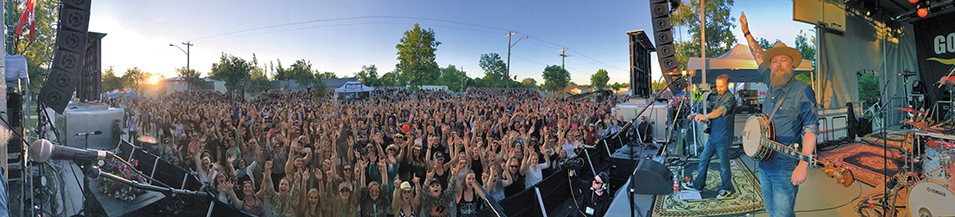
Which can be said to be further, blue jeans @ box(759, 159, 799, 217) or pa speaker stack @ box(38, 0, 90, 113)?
pa speaker stack @ box(38, 0, 90, 113)

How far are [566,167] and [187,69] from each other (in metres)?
33.9

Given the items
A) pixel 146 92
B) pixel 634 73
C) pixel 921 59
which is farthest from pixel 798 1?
pixel 146 92

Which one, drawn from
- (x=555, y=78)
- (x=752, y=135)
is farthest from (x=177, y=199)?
(x=555, y=78)

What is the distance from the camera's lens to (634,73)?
8.16 m

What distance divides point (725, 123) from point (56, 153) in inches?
222

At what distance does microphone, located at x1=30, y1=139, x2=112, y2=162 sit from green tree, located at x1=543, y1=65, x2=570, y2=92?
47755mm

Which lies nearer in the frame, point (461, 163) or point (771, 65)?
point (771, 65)

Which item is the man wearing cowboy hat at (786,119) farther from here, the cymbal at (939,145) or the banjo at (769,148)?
the cymbal at (939,145)

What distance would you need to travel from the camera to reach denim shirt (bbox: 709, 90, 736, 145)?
11.6 feet

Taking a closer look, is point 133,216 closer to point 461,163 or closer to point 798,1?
point 461,163

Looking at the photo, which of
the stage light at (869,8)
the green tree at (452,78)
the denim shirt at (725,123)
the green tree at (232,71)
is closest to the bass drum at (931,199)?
the denim shirt at (725,123)

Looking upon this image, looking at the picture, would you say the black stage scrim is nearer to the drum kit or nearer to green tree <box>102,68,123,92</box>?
the drum kit

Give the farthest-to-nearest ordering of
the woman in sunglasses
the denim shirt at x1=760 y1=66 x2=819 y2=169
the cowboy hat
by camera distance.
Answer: the woman in sunglasses → the cowboy hat → the denim shirt at x1=760 y1=66 x2=819 y2=169

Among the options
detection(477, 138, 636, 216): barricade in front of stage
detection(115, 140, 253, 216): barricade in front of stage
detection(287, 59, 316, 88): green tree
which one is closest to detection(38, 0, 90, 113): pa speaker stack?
detection(115, 140, 253, 216): barricade in front of stage
